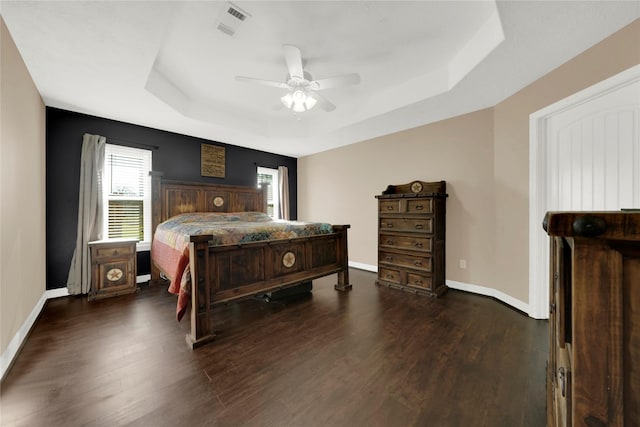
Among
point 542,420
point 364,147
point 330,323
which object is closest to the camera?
point 542,420

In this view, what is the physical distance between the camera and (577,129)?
220 cm

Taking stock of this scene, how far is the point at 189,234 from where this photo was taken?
95.7 inches

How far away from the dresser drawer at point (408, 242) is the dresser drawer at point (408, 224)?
0.11 m

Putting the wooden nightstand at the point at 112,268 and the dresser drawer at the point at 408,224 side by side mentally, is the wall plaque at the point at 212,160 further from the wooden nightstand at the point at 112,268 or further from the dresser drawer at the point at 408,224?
the dresser drawer at the point at 408,224

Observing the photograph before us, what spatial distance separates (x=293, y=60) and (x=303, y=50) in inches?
12.5

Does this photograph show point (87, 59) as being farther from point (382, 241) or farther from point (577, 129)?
point (577, 129)

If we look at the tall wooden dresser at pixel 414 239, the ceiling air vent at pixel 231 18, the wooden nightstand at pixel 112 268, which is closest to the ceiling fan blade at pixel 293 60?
the ceiling air vent at pixel 231 18

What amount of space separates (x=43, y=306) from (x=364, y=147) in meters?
5.03

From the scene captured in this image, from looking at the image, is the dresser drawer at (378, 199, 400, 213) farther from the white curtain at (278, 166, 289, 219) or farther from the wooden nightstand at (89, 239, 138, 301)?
the wooden nightstand at (89, 239, 138, 301)

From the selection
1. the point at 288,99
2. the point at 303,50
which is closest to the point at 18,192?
the point at 288,99

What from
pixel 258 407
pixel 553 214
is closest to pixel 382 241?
pixel 258 407

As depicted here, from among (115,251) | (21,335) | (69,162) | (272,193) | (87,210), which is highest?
(69,162)

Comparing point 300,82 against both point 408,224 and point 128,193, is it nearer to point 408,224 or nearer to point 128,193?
point 408,224

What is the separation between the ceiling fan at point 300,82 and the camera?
227 centimetres
